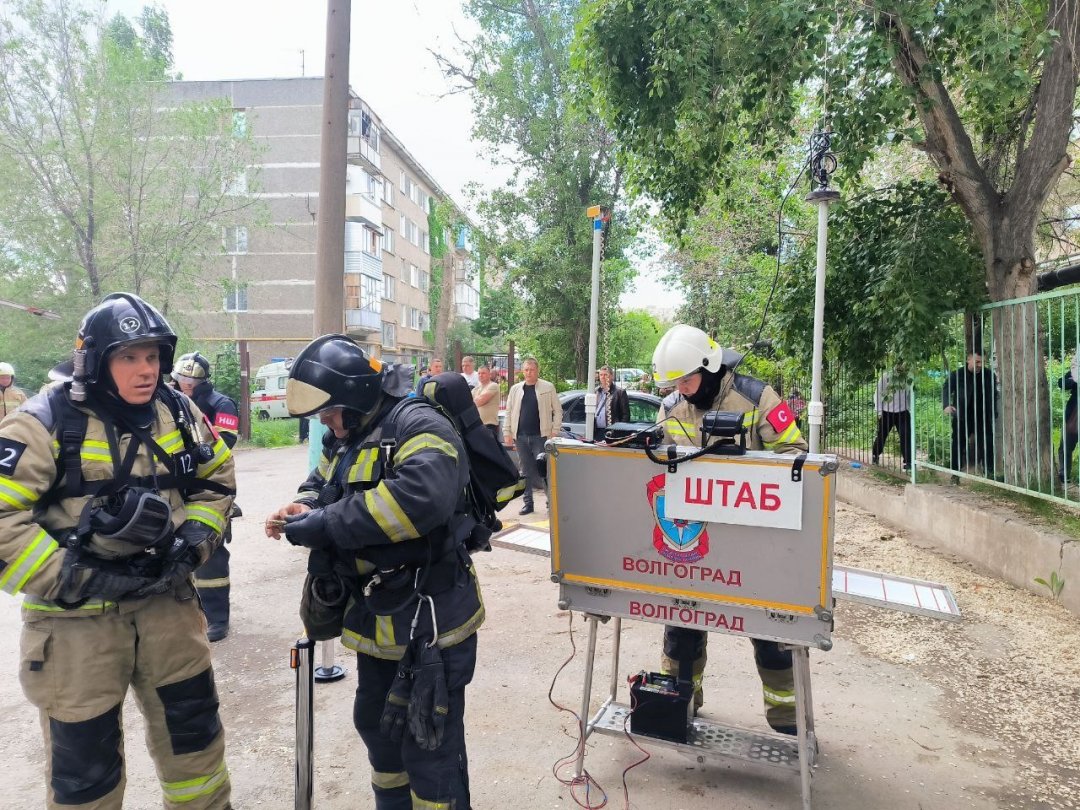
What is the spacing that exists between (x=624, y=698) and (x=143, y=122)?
1808 centimetres

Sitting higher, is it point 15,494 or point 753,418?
point 753,418

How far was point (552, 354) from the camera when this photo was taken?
2030 centimetres

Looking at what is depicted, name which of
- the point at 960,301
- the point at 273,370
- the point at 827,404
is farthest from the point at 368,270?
the point at 960,301

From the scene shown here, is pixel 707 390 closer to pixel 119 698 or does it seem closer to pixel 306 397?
pixel 306 397

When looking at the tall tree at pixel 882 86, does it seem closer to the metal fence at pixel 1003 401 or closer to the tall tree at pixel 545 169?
the metal fence at pixel 1003 401

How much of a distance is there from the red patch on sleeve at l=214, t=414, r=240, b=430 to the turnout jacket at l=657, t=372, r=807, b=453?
3323 millimetres

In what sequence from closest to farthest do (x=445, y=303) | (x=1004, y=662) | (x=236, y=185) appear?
(x=1004, y=662), (x=236, y=185), (x=445, y=303)

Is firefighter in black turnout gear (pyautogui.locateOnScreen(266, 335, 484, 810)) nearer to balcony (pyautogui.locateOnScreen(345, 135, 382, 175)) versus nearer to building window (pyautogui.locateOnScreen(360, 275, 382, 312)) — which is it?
balcony (pyautogui.locateOnScreen(345, 135, 382, 175))

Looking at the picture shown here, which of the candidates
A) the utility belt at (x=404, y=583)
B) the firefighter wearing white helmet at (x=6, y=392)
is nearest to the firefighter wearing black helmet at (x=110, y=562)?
the utility belt at (x=404, y=583)

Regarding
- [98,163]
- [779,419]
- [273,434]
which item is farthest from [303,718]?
[98,163]

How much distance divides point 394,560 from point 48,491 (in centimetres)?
117

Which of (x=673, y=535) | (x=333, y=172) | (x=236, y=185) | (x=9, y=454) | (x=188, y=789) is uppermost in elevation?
(x=236, y=185)

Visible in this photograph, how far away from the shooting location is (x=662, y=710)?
310 centimetres

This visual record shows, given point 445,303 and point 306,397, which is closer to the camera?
point 306,397
